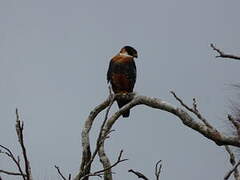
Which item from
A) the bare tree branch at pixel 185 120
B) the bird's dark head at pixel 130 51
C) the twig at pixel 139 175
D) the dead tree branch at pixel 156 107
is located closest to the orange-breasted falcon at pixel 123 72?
the bird's dark head at pixel 130 51

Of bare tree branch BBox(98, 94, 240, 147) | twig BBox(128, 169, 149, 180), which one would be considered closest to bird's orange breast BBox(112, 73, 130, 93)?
bare tree branch BBox(98, 94, 240, 147)

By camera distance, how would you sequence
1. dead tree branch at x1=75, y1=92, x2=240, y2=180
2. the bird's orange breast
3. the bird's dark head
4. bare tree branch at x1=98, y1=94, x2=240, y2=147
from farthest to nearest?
the bird's dark head → the bird's orange breast → bare tree branch at x1=98, y1=94, x2=240, y2=147 → dead tree branch at x1=75, y1=92, x2=240, y2=180

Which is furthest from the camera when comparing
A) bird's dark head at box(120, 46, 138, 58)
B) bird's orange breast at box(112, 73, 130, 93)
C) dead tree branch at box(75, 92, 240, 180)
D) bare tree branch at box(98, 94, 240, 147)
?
bird's dark head at box(120, 46, 138, 58)

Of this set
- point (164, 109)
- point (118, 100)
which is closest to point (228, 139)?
point (164, 109)

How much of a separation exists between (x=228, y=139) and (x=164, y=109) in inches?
37.2

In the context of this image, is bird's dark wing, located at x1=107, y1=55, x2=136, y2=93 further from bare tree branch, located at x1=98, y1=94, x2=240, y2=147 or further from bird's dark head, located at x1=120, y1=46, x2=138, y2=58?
bare tree branch, located at x1=98, y1=94, x2=240, y2=147

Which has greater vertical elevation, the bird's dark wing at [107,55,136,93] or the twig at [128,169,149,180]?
the twig at [128,169,149,180]

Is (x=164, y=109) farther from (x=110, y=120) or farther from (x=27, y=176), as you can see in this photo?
(x=27, y=176)

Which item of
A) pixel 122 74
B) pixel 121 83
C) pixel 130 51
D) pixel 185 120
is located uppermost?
pixel 185 120

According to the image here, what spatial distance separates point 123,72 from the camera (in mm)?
7012

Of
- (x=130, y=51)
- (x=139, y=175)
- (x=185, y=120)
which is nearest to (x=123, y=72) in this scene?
(x=130, y=51)

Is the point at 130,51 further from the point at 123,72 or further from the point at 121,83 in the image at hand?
the point at 121,83

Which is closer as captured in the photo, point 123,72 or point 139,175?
point 139,175

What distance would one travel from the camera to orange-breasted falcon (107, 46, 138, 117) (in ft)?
22.7
